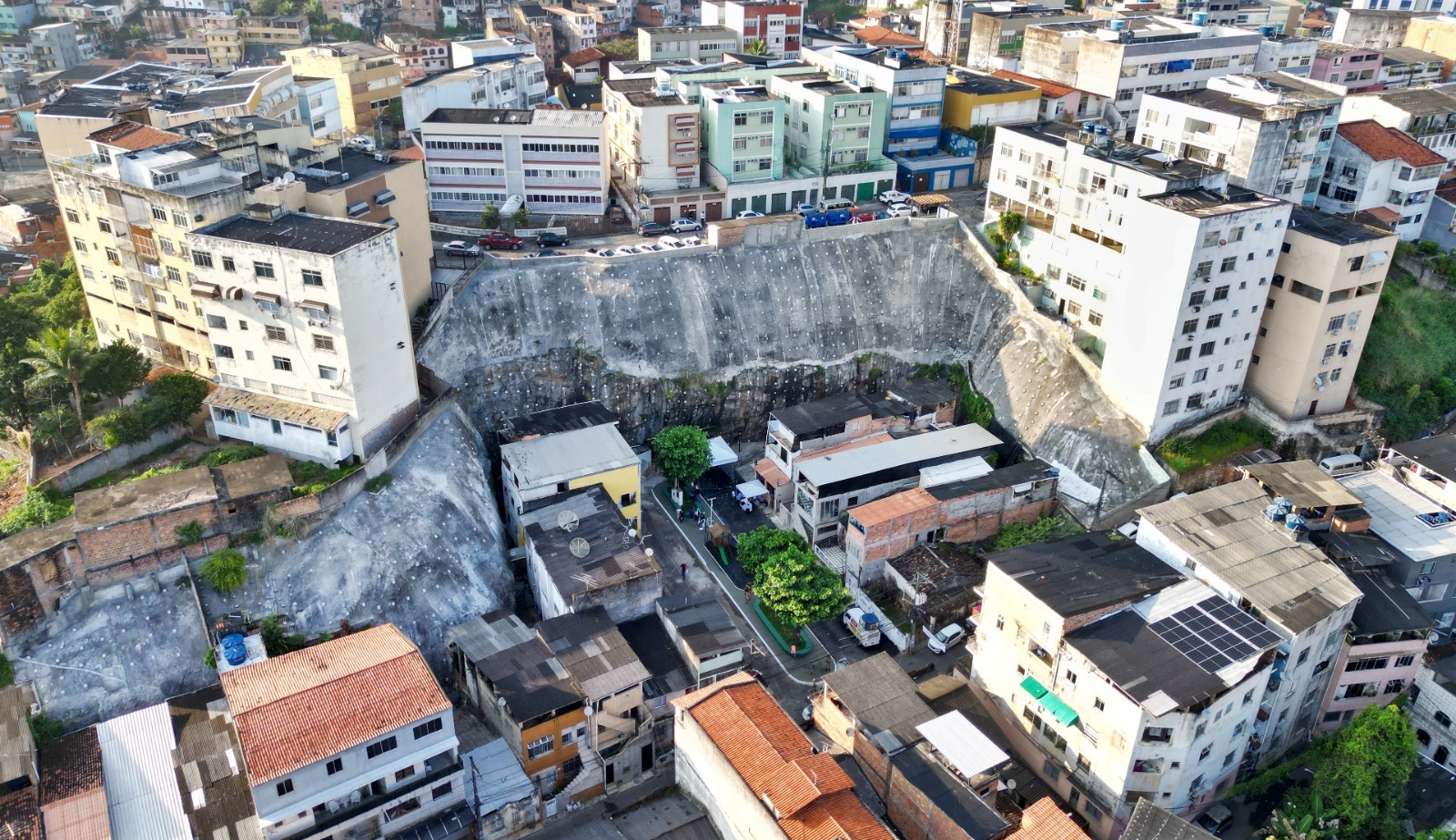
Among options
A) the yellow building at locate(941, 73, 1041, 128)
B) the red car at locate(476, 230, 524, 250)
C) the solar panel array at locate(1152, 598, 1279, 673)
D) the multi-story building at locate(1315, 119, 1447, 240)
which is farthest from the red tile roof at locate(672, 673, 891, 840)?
the yellow building at locate(941, 73, 1041, 128)

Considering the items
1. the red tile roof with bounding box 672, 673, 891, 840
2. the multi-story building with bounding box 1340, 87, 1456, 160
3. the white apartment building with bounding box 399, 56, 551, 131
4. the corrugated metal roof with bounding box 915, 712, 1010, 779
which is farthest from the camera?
the white apartment building with bounding box 399, 56, 551, 131

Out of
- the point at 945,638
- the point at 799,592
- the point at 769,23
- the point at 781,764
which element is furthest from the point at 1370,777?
the point at 769,23

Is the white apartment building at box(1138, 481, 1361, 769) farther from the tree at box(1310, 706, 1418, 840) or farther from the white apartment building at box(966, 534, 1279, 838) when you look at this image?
the tree at box(1310, 706, 1418, 840)

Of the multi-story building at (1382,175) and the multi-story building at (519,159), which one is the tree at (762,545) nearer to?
the multi-story building at (519,159)

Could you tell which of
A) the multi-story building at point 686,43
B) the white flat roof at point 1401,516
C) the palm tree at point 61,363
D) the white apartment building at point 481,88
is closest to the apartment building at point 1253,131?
the white flat roof at point 1401,516

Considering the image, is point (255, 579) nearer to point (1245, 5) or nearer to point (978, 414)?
point (978, 414)

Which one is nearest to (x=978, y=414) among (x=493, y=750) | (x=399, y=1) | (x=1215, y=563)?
(x=1215, y=563)
